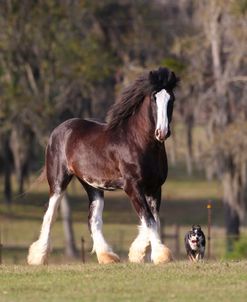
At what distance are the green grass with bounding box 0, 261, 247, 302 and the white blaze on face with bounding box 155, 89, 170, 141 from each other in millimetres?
1653

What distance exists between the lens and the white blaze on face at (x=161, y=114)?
49.3 ft

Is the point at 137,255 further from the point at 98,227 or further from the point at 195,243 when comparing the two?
the point at 98,227

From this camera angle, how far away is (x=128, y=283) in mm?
13570

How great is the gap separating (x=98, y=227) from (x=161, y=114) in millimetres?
2587

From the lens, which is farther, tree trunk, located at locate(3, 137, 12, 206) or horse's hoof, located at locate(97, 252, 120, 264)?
tree trunk, located at locate(3, 137, 12, 206)

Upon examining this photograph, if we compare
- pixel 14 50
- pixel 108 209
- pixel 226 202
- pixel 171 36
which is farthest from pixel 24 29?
pixel 108 209

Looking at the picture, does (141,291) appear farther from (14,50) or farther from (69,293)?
(14,50)

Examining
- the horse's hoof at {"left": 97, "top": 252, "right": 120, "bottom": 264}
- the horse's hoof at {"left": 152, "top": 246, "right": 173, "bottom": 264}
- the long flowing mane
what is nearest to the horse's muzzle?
the long flowing mane

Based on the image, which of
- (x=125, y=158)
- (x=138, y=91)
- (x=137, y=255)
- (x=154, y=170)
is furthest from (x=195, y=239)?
(x=138, y=91)

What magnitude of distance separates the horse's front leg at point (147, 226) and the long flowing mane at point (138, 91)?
40.3 inches

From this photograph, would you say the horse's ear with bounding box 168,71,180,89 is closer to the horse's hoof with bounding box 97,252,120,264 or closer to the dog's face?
the dog's face

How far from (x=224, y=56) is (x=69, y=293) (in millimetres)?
26229

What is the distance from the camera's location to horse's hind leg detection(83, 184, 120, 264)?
1648cm

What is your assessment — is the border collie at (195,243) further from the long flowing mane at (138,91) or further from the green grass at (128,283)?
the long flowing mane at (138,91)
